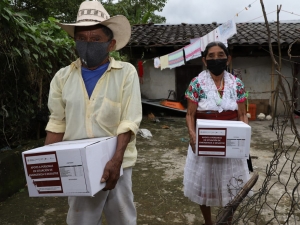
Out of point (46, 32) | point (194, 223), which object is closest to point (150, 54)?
point (46, 32)

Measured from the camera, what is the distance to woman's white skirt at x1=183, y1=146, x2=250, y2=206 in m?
2.38

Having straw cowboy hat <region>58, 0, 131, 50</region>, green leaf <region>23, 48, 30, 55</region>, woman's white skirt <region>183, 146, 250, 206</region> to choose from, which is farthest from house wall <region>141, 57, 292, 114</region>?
straw cowboy hat <region>58, 0, 131, 50</region>

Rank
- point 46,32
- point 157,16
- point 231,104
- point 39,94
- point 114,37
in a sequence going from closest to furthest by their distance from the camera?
point 114,37, point 231,104, point 39,94, point 46,32, point 157,16

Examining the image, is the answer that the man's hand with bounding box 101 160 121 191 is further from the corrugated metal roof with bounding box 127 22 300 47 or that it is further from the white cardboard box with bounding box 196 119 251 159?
the corrugated metal roof with bounding box 127 22 300 47

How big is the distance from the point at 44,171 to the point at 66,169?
0.42 feet

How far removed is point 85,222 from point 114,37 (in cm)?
119

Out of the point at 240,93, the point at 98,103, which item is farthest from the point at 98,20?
the point at 240,93

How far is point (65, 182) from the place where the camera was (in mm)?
1438

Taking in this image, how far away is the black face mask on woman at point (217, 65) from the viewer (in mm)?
2463

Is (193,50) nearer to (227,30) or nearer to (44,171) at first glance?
(227,30)

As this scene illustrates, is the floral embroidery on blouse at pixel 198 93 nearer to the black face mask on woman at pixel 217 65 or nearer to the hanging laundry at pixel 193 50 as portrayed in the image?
the black face mask on woman at pixel 217 65

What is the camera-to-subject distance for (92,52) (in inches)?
67.8

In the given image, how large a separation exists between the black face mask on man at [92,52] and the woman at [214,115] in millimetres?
995

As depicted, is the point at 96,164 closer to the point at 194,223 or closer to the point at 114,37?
the point at 114,37
